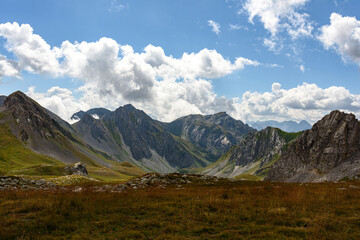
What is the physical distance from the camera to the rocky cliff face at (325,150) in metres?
97.8

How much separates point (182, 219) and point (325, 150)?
113260 mm

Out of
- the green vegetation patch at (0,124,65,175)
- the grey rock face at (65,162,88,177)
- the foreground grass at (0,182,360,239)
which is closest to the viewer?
the foreground grass at (0,182,360,239)

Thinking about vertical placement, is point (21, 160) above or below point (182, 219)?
below

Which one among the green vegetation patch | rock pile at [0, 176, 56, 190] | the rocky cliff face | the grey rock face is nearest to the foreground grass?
rock pile at [0, 176, 56, 190]

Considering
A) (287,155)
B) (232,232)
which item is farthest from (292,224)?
(287,155)

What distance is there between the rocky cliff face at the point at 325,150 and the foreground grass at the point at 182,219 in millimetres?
74452

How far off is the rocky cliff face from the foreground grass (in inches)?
2931

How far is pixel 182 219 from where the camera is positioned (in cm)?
1466

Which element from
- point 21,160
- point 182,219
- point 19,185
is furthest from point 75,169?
point 182,219

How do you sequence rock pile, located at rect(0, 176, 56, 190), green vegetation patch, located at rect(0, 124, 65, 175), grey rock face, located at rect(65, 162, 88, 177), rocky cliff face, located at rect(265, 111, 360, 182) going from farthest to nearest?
grey rock face, located at rect(65, 162, 88, 177), green vegetation patch, located at rect(0, 124, 65, 175), rocky cliff face, located at rect(265, 111, 360, 182), rock pile, located at rect(0, 176, 56, 190)

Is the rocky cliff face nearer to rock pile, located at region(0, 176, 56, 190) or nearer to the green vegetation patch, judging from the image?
rock pile, located at region(0, 176, 56, 190)

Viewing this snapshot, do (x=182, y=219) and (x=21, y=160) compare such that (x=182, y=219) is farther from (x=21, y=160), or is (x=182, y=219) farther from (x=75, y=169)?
(x=21, y=160)

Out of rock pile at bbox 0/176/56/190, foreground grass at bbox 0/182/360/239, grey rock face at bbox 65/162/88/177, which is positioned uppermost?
foreground grass at bbox 0/182/360/239

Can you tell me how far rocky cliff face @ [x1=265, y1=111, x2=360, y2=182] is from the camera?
321ft
